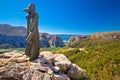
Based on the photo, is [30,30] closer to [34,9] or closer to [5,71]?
[34,9]

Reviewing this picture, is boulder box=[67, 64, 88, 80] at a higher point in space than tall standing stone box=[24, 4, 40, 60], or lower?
lower

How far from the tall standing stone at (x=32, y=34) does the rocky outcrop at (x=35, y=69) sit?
60 cm

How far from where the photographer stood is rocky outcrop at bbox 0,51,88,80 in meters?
14.0

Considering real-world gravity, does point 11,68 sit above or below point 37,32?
below

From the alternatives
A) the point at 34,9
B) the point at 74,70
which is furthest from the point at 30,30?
the point at 74,70

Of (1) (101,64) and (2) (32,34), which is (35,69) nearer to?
(2) (32,34)

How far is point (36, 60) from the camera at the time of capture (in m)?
15.9

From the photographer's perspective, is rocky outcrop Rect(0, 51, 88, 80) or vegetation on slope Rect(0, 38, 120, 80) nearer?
rocky outcrop Rect(0, 51, 88, 80)

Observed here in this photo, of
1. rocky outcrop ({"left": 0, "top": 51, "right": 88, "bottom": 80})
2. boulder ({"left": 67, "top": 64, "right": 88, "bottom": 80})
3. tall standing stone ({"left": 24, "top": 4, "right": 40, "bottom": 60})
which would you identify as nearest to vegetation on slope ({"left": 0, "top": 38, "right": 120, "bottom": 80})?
boulder ({"left": 67, "top": 64, "right": 88, "bottom": 80})

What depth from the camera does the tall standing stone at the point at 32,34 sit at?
1589cm

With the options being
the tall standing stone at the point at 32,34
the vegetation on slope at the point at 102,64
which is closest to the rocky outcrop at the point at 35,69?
the tall standing stone at the point at 32,34

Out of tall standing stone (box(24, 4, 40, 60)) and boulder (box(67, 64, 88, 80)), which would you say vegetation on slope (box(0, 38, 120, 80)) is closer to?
boulder (box(67, 64, 88, 80))

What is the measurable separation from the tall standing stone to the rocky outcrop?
604 millimetres

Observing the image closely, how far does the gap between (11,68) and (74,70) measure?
5.67m
